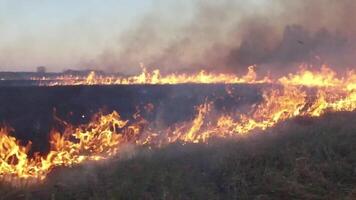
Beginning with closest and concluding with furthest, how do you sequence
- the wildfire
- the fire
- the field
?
the field < the wildfire < the fire

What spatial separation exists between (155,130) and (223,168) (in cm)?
688

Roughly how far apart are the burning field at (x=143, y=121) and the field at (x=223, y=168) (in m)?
0.06

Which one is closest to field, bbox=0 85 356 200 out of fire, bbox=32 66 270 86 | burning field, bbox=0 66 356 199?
burning field, bbox=0 66 356 199

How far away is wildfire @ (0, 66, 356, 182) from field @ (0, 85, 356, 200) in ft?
2.40

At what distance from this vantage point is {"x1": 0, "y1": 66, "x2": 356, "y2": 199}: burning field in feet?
37.4

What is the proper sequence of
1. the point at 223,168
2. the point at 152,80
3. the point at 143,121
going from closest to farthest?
1. the point at 223,168
2. the point at 143,121
3. the point at 152,80

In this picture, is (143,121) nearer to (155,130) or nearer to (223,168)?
(155,130)

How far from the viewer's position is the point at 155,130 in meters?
16.8

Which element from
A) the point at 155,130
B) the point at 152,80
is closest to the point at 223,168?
the point at 155,130

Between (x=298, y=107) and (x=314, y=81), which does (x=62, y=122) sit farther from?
(x=314, y=81)

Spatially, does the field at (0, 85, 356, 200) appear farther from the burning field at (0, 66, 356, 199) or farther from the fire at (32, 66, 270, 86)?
the fire at (32, 66, 270, 86)

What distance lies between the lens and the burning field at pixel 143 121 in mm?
11406

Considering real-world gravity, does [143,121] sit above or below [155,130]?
above

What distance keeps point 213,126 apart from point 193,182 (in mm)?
7698
